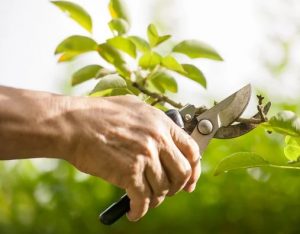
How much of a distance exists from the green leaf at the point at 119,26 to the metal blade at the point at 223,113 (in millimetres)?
230

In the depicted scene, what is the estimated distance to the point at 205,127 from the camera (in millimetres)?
1142

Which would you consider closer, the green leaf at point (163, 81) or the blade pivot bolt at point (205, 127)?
the blade pivot bolt at point (205, 127)

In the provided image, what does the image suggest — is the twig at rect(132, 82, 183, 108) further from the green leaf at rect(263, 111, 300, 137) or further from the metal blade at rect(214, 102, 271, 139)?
the green leaf at rect(263, 111, 300, 137)

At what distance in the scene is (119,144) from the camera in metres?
0.95

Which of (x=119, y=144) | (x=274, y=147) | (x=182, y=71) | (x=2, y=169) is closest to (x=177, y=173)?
(x=119, y=144)

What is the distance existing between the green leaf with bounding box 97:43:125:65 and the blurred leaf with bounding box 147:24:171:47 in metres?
0.08

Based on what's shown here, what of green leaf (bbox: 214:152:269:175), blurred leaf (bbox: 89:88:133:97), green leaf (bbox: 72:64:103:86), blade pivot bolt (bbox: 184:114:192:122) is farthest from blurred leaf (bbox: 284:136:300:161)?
green leaf (bbox: 72:64:103:86)

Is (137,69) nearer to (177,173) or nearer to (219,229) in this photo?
(177,173)

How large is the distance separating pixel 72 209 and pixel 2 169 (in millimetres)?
414

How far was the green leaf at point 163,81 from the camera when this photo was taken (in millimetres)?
1294

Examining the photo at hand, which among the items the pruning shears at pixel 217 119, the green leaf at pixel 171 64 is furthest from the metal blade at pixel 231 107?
the green leaf at pixel 171 64

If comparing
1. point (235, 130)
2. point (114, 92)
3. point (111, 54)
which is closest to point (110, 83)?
point (114, 92)

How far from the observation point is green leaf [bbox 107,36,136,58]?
1.22 meters

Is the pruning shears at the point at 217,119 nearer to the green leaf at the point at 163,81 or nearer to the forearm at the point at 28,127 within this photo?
the green leaf at the point at 163,81
